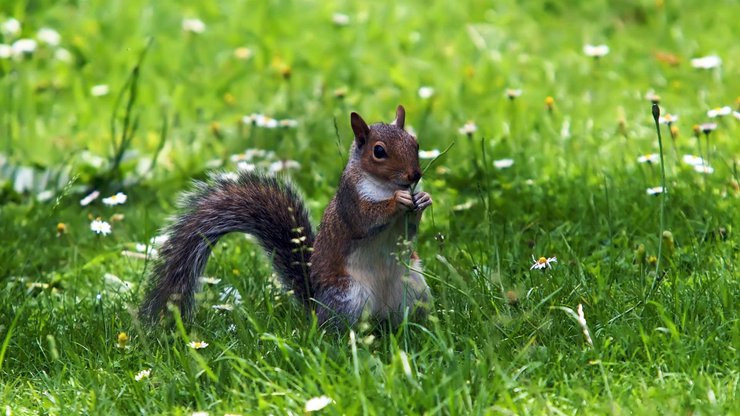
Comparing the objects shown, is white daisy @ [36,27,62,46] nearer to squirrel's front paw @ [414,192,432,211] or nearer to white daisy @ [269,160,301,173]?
white daisy @ [269,160,301,173]

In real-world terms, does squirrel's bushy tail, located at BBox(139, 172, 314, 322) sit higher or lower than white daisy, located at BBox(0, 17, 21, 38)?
higher

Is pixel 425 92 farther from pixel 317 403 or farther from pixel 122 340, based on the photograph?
pixel 317 403

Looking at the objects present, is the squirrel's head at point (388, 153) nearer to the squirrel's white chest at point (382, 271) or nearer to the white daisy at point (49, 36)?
the squirrel's white chest at point (382, 271)

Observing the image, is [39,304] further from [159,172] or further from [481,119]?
[481,119]

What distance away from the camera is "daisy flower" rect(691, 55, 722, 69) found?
18.0 ft

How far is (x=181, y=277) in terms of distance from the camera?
337 centimetres

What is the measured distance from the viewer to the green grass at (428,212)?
285 cm

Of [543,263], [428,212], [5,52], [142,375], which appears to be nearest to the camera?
[142,375]

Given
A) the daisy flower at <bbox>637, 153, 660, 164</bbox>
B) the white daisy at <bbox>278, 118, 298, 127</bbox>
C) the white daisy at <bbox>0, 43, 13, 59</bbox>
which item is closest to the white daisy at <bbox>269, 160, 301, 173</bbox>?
the white daisy at <bbox>278, 118, 298, 127</bbox>

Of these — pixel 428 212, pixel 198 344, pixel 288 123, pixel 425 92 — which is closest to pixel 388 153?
pixel 198 344

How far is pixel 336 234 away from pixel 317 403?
0.77 m

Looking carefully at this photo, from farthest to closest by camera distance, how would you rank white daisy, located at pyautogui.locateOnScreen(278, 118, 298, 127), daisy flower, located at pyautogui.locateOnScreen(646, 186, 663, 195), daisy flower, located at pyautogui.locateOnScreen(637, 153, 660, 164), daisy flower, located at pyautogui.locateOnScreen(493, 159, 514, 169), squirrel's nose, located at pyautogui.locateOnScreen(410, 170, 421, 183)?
white daisy, located at pyautogui.locateOnScreen(278, 118, 298, 127), daisy flower, located at pyautogui.locateOnScreen(493, 159, 514, 169), daisy flower, located at pyautogui.locateOnScreen(637, 153, 660, 164), daisy flower, located at pyautogui.locateOnScreen(646, 186, 663, 195), squirrel's nose, located at pyautogui.locateOnScreen(410, 170, 421, 183)

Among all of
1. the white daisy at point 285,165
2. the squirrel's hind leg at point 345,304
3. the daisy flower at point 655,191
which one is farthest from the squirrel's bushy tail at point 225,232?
the white daisy at point 285,165

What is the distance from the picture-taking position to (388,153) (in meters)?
3.17
